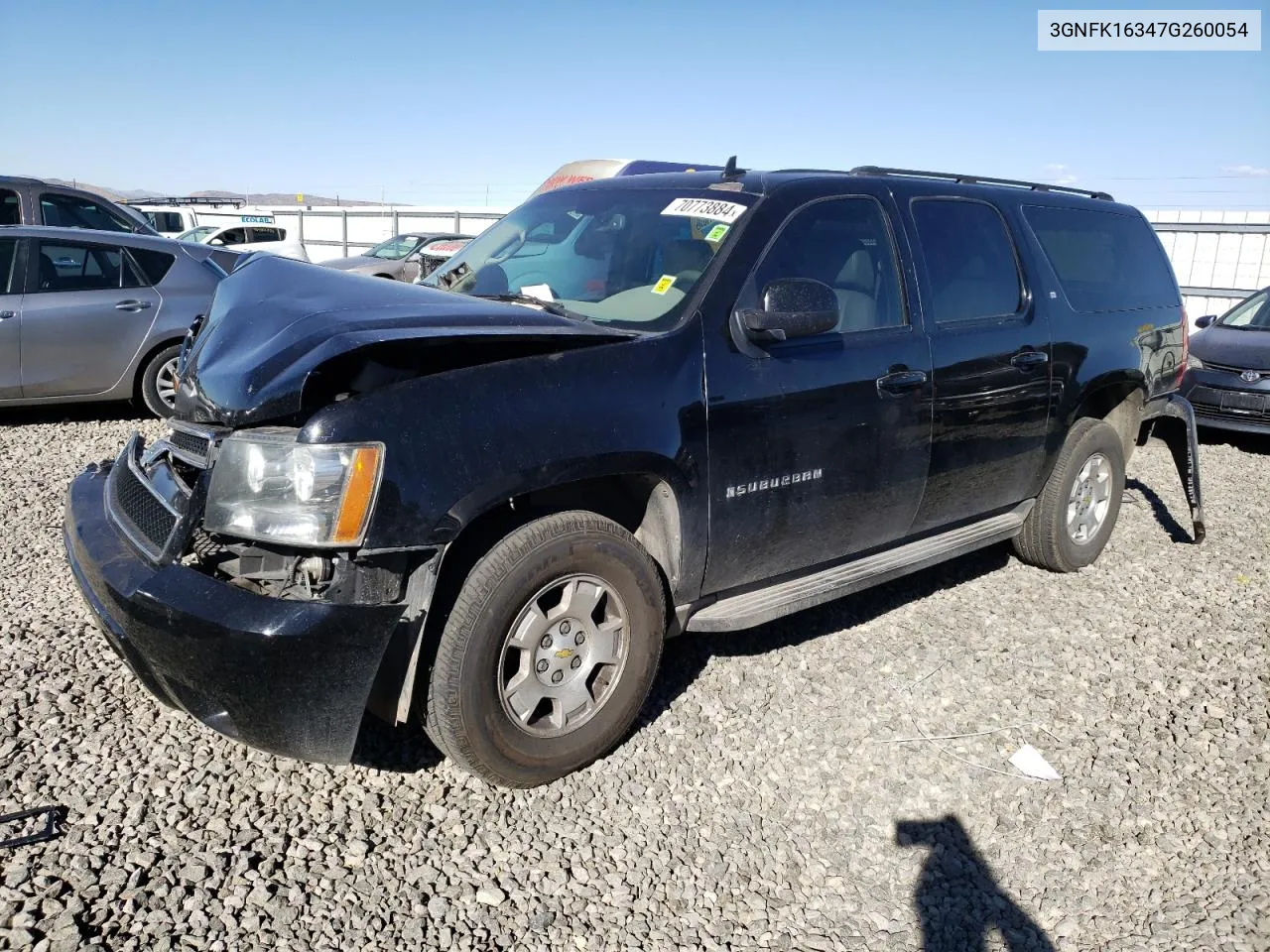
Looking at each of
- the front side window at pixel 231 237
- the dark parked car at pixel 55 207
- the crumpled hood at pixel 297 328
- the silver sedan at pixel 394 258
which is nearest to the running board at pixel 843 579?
the crumpled hood at pixel 297 328

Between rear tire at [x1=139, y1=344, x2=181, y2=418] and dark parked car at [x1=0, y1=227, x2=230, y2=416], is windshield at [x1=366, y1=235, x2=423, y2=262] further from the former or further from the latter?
rear tire at [x1=139, y1=344, x2=181, y2=418]

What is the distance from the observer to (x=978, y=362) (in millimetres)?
4156

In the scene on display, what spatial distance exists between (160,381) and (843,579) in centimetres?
621

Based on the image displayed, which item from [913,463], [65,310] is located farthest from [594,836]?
[65,310]

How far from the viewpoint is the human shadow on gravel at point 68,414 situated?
7756 mm

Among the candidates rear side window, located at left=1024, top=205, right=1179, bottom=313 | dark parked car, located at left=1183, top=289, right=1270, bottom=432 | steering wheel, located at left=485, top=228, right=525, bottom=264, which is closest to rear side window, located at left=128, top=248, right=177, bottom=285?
steering wheel, located at left=485, top=228, right=525, bottom=264

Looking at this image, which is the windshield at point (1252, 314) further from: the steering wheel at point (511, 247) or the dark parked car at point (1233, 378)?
the steering wheel at point (511, 247)

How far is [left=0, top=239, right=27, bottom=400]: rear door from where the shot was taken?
23.0 feet

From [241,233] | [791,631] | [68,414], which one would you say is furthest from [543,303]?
[241,233]

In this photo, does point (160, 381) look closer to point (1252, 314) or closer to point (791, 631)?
point (791, 631)

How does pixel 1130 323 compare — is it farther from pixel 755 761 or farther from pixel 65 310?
→ pixel 65 310

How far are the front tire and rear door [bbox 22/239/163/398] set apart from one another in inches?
236

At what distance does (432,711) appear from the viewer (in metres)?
2.78

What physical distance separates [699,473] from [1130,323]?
3.17 meters
